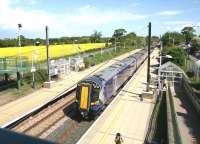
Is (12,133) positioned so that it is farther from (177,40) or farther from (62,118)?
(177,40)

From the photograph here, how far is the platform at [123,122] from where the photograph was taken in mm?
17500

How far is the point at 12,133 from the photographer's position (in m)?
3.16

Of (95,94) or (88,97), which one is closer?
(88,97)

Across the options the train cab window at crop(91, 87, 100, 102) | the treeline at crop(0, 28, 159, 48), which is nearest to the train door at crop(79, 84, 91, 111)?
the train cab window at crop(91, 87, 100, 102)

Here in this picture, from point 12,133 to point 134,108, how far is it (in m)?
22.3

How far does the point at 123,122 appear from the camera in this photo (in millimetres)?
20844

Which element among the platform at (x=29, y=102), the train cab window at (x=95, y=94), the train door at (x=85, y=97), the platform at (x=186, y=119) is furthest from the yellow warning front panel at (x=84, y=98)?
the platform at (x=186, y=119)

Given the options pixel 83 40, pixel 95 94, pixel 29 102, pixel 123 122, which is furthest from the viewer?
pixel 83 40

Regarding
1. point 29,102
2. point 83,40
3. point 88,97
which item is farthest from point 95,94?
point 83,40

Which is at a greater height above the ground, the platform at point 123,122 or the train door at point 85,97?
the train door at point 85,97

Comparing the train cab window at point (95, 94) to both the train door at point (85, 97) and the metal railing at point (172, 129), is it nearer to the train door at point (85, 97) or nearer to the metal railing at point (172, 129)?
the train door at point (85, 97)

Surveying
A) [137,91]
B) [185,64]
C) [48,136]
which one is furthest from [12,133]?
[185,64]

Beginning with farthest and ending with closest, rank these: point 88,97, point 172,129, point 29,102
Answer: point 29,102 < point 88,97 < point 172,129

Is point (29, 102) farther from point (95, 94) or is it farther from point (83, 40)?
point (83, 40)
